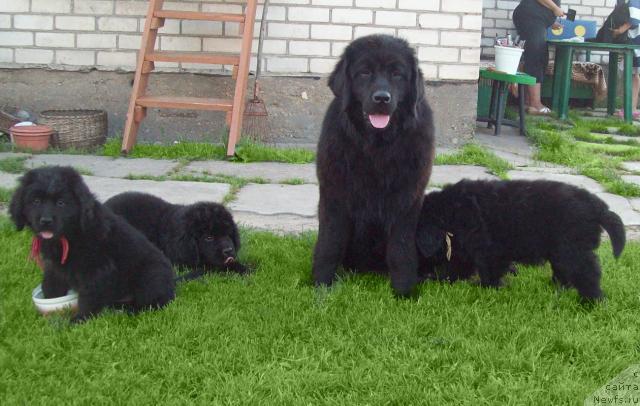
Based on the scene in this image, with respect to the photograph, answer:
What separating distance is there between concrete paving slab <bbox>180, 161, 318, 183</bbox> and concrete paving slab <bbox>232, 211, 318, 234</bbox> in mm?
1003

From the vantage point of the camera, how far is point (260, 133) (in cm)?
774

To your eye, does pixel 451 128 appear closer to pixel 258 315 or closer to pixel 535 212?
pixel 535 212

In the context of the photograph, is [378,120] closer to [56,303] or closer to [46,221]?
[46,221]

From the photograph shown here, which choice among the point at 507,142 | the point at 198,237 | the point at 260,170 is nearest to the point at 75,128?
the point at 260,170

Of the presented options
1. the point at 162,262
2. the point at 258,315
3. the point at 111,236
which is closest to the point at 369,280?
the point at 258,315

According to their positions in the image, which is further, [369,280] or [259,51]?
[259,51]

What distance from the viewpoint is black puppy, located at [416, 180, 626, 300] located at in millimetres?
3400

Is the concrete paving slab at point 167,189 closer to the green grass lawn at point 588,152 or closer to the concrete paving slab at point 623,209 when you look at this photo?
the concrete paving slab at point 623,209

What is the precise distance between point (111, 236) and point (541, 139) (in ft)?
19.7

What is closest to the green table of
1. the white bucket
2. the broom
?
the white bucket

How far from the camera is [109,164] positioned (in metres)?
6.44

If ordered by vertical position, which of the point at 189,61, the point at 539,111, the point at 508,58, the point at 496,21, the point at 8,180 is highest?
the point at 496,21

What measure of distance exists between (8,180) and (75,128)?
1.53 meters

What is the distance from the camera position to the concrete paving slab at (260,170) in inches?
243
